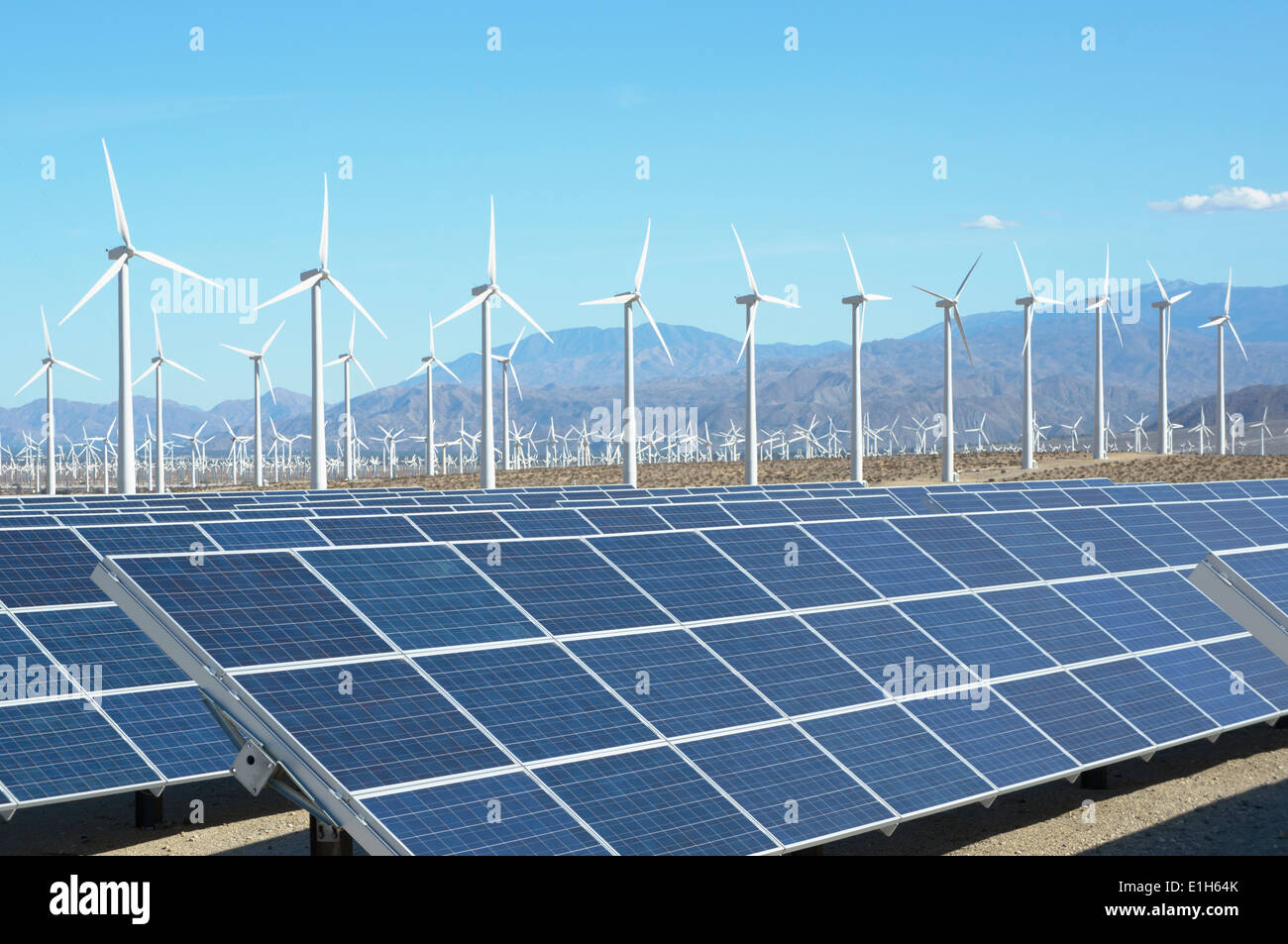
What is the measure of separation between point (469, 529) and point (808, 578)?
9.03 metres

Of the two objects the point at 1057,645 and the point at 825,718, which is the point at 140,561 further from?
the point at 1057,645

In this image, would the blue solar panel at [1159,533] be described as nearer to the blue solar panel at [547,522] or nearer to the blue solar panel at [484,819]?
the blue solar panel at [547,522]

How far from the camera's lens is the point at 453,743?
38.6 feet

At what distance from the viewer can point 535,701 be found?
12.8 metres

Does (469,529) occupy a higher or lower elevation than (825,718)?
higher

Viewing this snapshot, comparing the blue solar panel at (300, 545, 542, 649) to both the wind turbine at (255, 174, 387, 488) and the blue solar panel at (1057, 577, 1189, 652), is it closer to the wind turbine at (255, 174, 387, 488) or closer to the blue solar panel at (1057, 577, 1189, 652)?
the blue solar panel at (1057, 577, 1189, 652)

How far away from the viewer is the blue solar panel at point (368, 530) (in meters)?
22.0

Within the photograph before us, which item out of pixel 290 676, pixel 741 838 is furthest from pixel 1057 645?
pixel 290 676

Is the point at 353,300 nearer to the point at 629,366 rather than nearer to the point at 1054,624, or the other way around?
the point at 629,366

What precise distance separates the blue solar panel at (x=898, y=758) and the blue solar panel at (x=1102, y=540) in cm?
902

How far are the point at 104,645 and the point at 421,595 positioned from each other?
6.87 m

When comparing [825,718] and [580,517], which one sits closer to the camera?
[825,718]

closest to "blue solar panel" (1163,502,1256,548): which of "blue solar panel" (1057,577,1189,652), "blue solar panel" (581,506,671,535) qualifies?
"blue solar panel" (1057,577,1189,652)

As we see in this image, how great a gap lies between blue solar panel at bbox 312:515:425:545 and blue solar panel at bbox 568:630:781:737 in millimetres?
8186
